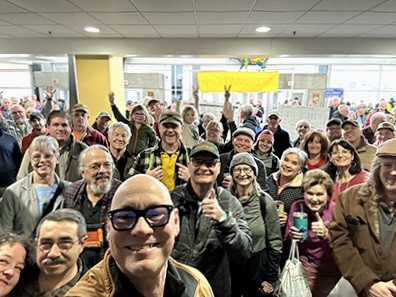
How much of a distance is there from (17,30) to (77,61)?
3.92ft

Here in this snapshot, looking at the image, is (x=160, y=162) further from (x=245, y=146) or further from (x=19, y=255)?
(x=19, y=255)

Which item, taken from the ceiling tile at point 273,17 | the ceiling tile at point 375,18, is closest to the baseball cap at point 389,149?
the ceiling tile at point 273,17

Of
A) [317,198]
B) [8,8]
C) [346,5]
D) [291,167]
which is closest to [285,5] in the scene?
[346,5]

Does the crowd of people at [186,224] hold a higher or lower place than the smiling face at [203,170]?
lower

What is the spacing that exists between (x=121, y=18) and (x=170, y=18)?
0.75 meters

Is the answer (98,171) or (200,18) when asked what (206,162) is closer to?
(98,171)

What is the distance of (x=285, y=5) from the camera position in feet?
10.7

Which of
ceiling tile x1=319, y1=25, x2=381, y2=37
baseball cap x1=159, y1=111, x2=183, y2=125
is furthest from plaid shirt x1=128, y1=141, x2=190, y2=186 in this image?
ceiling tile x1=319, y1=25, x2=381, y2=37

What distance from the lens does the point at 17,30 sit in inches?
197

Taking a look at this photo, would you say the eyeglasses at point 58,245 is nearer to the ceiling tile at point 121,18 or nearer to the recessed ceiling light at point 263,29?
the ceiling tile at point 121,18

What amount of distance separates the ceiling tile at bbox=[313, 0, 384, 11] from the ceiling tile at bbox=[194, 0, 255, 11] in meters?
0.90

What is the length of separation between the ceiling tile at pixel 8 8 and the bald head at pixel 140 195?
12.3 ft

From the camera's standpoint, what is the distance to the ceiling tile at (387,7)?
3.16m

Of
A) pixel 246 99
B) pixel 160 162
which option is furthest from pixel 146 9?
pixel 246 99
